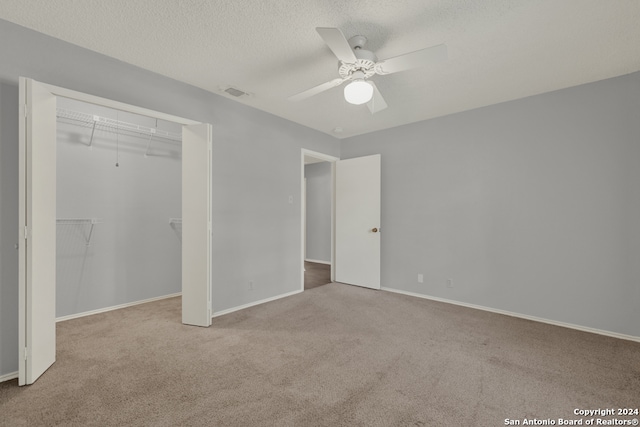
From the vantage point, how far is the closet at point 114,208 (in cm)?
327

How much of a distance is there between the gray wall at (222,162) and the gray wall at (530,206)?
5.77 feet

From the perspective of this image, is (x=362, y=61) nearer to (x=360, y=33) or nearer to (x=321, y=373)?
(x=360, y=33)

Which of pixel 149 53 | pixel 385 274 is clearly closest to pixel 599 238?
pixel 385 274

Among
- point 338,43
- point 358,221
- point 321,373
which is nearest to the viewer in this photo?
point 338,43

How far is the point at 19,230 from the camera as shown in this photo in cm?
197

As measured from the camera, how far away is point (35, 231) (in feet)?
6.64

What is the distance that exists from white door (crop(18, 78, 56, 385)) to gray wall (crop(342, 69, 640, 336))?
406 centimetres

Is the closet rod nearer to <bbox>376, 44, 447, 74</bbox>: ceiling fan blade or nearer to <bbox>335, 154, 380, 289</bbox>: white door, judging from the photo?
<bbox>335, 154, 380, 289</bbox>: white door

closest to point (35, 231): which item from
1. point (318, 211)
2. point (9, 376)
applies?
point (9, 376)

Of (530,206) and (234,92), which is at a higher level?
(234,92)

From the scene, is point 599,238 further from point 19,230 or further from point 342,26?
point 19,230

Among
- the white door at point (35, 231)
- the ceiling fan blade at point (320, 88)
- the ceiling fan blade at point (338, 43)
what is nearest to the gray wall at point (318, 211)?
the ceiling fan blade at point (320, 88)

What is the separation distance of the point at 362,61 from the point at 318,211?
5199 mm

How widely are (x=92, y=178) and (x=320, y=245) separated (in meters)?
4.87
